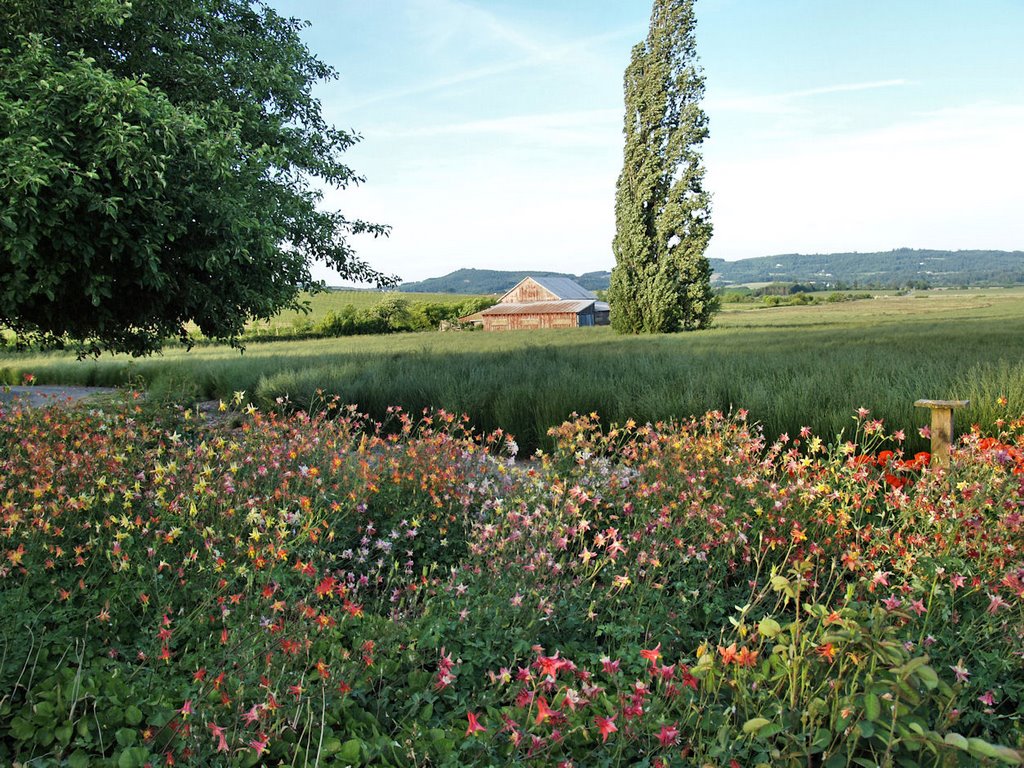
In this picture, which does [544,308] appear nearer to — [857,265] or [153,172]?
[153,172]

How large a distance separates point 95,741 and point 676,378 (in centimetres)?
A: 738

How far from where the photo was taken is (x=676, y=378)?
8562 mm

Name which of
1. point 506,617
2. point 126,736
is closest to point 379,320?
point 506,617

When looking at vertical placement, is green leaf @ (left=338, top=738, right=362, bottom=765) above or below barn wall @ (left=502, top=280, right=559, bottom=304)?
below

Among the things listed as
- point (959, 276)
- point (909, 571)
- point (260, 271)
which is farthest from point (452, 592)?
point (959, 276)

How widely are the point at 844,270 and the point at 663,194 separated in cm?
14045

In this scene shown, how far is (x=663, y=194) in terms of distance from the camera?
27.6 m

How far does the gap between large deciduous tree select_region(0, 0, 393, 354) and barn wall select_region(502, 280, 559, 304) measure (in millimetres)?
49595

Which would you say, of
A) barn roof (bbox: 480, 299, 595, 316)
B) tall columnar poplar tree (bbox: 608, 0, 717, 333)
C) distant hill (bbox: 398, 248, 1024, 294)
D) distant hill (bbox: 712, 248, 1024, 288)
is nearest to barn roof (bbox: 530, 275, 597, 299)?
barn roof (bbox: 480, 299, 595, 316)

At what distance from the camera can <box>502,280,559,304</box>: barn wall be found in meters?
60.0

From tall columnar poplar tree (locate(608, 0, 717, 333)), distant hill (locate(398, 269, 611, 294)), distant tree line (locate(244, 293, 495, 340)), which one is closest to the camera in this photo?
tall columnar poplar tree (locate(608, 0, 717, 333))

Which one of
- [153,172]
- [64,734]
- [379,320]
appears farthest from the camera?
[379,320]

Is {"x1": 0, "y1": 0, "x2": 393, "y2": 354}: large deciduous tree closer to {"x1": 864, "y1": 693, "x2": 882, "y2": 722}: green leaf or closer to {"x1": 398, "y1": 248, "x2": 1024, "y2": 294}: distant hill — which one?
{"x1": 864, "y1": 693, "x2": 882, "y2": 722}: green leaf

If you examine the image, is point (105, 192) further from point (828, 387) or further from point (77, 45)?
point (828, 387)
